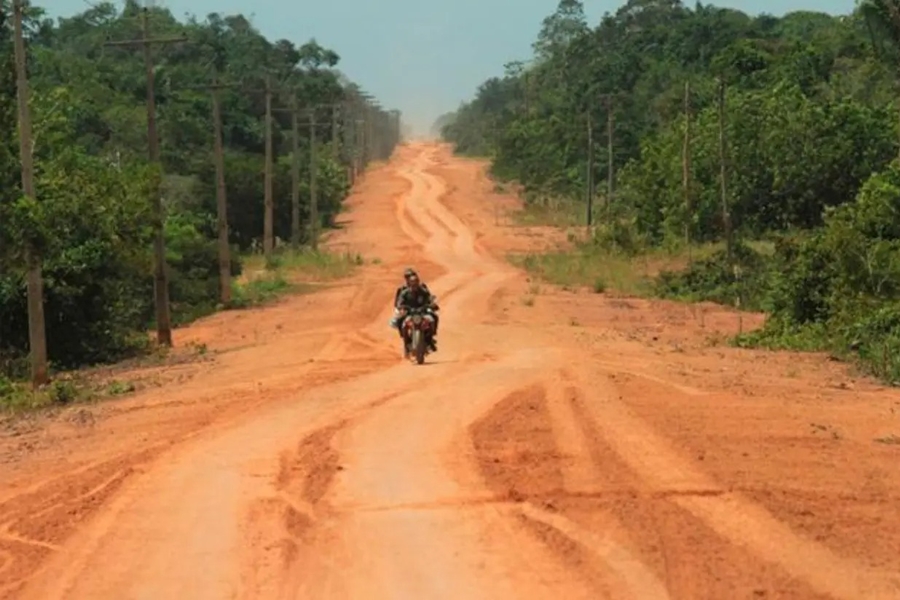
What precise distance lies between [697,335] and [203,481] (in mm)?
19682

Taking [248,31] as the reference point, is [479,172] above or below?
below

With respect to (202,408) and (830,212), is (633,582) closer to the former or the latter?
(202,408)

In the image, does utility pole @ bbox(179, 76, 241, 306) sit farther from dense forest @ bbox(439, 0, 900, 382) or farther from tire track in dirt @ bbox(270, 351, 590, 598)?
tire track in dirt @ bbox(270, 351, 590, 598)

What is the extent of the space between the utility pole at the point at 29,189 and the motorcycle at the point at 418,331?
6210 millimetres

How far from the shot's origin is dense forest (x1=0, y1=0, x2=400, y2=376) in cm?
2377

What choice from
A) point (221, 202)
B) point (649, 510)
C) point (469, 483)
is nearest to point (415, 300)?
point (469, 483)

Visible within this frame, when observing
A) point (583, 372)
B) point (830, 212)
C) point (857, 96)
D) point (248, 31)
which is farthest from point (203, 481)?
point (248, 31)

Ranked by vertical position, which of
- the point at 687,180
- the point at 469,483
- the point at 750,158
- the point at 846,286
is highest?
the point at 750,158

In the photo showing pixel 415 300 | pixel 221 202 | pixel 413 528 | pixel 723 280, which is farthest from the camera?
pixel 723 280

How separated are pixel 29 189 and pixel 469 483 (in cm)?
1346

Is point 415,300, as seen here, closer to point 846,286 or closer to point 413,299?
point 413,299

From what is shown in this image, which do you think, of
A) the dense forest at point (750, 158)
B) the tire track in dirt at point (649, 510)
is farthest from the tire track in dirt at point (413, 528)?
the dense forest at point (750, 158)

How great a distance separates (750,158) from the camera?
49.0 metres

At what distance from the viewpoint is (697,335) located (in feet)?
94.4
